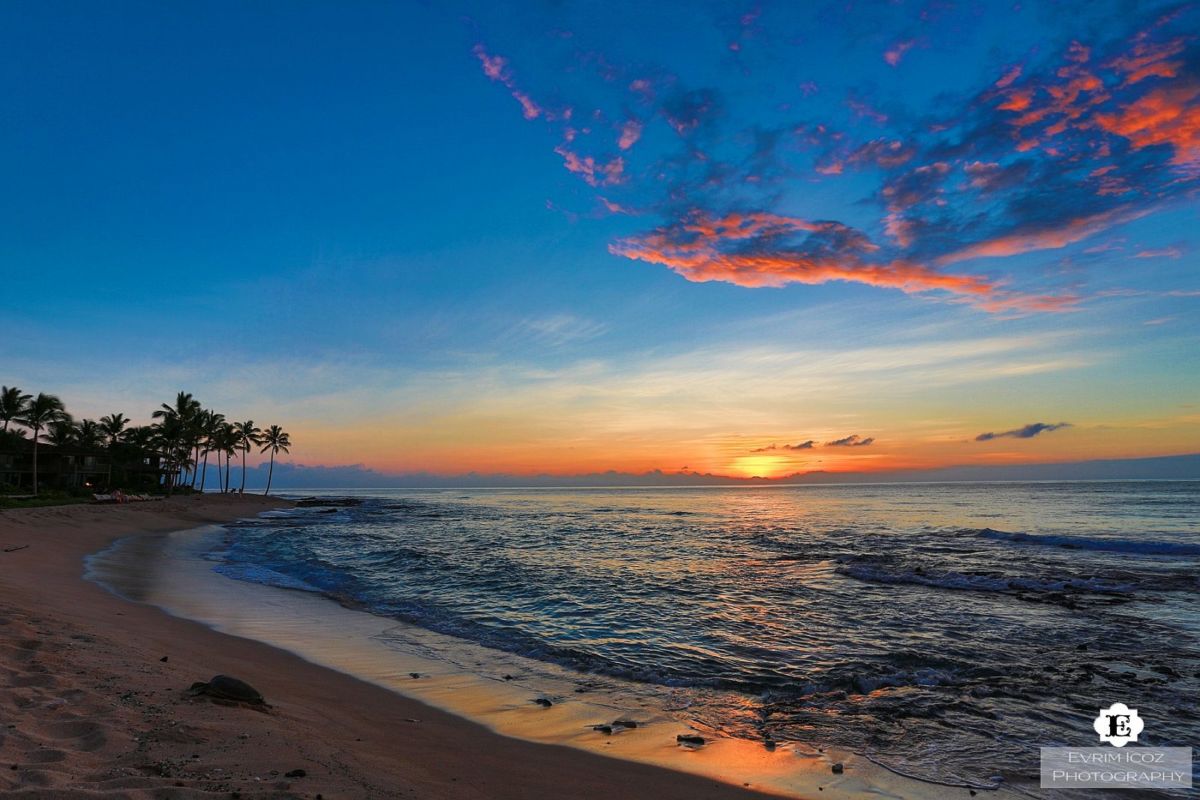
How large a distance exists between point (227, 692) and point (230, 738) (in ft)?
5.19

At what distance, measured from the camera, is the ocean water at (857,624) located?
8555mm

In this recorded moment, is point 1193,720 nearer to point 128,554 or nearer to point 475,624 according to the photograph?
point 475,624

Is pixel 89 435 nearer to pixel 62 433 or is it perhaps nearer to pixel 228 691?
pixel 62 433

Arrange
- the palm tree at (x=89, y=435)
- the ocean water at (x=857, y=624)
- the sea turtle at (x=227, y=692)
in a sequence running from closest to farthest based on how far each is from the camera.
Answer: the sea turtle at (x=227, y=692) → the ocean water at (x=857, y=624) → the palm tree at (x=89, y=435)

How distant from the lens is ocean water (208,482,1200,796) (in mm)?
8555

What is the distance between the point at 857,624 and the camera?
579 inches

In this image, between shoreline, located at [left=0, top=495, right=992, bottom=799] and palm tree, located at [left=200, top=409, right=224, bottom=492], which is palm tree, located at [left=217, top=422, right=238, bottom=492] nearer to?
palm tree, located at [left=200, top=409, right=224, bottom=492]

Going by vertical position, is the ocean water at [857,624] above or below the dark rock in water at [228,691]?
below

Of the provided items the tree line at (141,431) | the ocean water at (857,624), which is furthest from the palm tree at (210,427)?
the ocean water at (857,624)

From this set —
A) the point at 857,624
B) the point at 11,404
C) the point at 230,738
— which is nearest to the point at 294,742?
the point at 230,738

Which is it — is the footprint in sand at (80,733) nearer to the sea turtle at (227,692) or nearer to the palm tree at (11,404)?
the sea turtle at (227,692)

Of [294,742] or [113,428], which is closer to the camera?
[294,742]

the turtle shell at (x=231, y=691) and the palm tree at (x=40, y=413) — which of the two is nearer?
the turtle shell at (x=231, y=691)

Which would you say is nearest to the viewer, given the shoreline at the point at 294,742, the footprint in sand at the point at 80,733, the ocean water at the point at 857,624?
the shoreline at the point at 294,742
